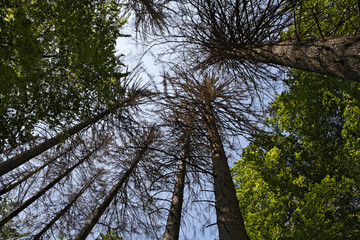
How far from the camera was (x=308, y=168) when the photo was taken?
5152 millimetres

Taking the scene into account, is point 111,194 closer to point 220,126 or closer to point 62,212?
point 62,212

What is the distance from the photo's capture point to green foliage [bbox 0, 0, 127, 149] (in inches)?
80.5

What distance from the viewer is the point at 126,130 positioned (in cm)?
551

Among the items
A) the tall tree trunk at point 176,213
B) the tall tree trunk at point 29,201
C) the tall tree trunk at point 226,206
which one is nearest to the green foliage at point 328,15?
the tall tree trunk at point 226,206

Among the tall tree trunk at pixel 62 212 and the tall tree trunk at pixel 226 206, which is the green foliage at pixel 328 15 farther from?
the tall tree trunk at pixel 62 212

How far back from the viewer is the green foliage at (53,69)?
2.04 meters

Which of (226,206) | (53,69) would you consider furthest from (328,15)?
(53,69)

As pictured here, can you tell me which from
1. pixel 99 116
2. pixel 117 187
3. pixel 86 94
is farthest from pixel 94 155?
pixel 86 94

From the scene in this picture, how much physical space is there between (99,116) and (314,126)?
19.8ft

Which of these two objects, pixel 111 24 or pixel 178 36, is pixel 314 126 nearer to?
pixel 178 36

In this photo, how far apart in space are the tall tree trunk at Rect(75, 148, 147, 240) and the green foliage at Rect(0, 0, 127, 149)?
11.1 feet

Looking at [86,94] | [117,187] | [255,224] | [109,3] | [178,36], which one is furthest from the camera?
[117,187]

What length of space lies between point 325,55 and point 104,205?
6.37 meters

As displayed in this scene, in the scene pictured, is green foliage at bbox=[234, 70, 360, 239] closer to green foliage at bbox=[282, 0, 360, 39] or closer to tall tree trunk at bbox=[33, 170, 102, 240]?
green foliage at bbox=[282, 0, 360, 39]
